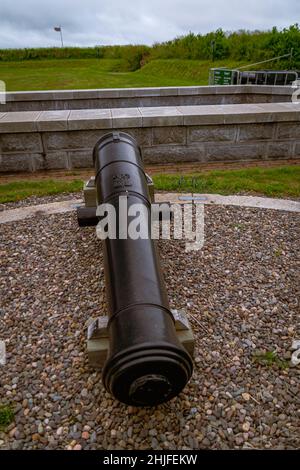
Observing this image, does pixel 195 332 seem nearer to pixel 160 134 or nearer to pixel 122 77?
pixel 160 134

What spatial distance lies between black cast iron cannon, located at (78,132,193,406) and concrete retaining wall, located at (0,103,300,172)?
4112mm

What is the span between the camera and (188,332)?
2465 millimetres

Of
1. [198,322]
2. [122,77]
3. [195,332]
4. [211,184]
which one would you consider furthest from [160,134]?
[122,77]

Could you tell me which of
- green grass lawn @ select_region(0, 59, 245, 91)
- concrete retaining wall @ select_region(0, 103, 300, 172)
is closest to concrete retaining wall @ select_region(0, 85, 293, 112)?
concrete retaining wall @ select_region(0, 103, 300, 172)

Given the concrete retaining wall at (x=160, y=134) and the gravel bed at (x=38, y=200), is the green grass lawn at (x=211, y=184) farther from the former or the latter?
the concrete retaining wall at (x=160, y=134)

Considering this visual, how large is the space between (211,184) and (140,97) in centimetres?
605

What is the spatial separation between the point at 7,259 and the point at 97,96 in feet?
25.5

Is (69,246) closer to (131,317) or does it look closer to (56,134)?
(131,317)

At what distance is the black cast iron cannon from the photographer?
1.80m

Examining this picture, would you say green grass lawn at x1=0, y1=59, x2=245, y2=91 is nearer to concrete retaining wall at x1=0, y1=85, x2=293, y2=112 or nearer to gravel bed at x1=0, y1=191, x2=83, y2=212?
concrete retaining wall at x1=0, y1=85, x2=293, y2=112

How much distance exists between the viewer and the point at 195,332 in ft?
9.31

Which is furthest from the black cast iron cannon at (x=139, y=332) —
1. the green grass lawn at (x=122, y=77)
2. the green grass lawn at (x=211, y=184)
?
the green grass lawn at (x=122, y=77)

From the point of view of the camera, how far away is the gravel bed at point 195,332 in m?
2.15
